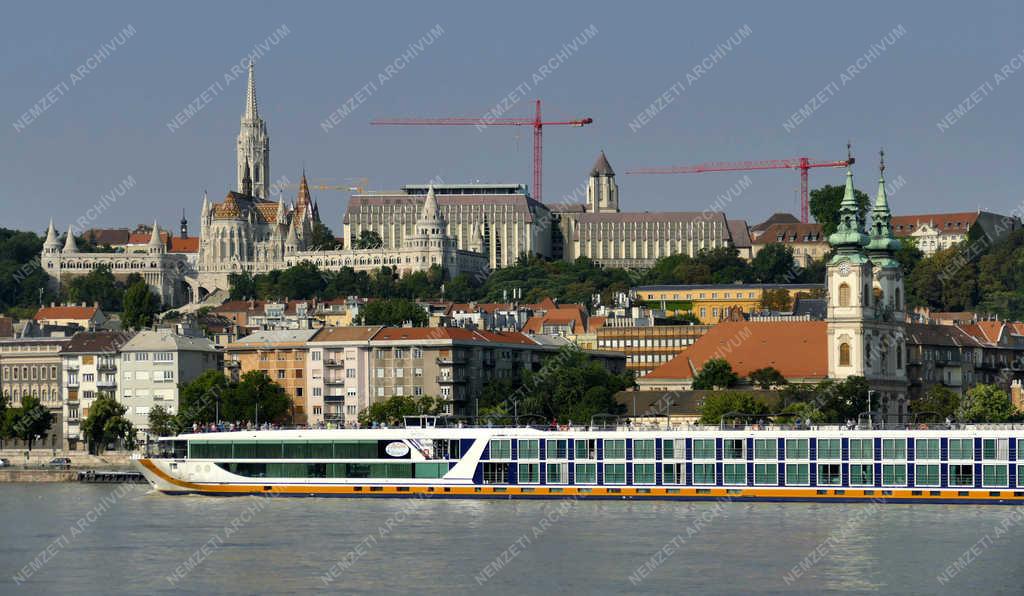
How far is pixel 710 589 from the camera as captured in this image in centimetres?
5222

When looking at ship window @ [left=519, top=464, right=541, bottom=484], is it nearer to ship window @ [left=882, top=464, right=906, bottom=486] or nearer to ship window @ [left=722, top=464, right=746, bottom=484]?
ship window @ [left=722, top=464, right=746, bottom=484]

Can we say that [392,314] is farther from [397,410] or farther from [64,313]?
[397,410]

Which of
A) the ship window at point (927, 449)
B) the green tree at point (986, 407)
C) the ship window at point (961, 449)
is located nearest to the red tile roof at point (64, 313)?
the green tree at point (986, 407)

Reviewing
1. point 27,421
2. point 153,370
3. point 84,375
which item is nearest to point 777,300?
point 153,370

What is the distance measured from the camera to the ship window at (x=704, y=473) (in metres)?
73.9

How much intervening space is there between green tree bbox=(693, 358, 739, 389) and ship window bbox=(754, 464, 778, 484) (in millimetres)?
38934

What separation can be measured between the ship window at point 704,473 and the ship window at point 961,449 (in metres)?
7.26

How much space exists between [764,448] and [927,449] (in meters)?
4.93

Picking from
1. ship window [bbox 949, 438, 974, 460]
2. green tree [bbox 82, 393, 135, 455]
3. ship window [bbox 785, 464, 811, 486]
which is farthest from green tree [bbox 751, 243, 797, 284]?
ship window [bbox 949, 438, 974, 460]

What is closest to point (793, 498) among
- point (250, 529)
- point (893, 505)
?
point (893, 505)

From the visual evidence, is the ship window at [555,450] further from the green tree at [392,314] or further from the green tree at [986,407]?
the green tree at [392,314]

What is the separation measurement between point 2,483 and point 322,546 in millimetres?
41778

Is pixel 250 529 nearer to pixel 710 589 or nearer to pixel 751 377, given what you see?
pixel 710 589

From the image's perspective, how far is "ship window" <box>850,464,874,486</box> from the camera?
72.5 metres
